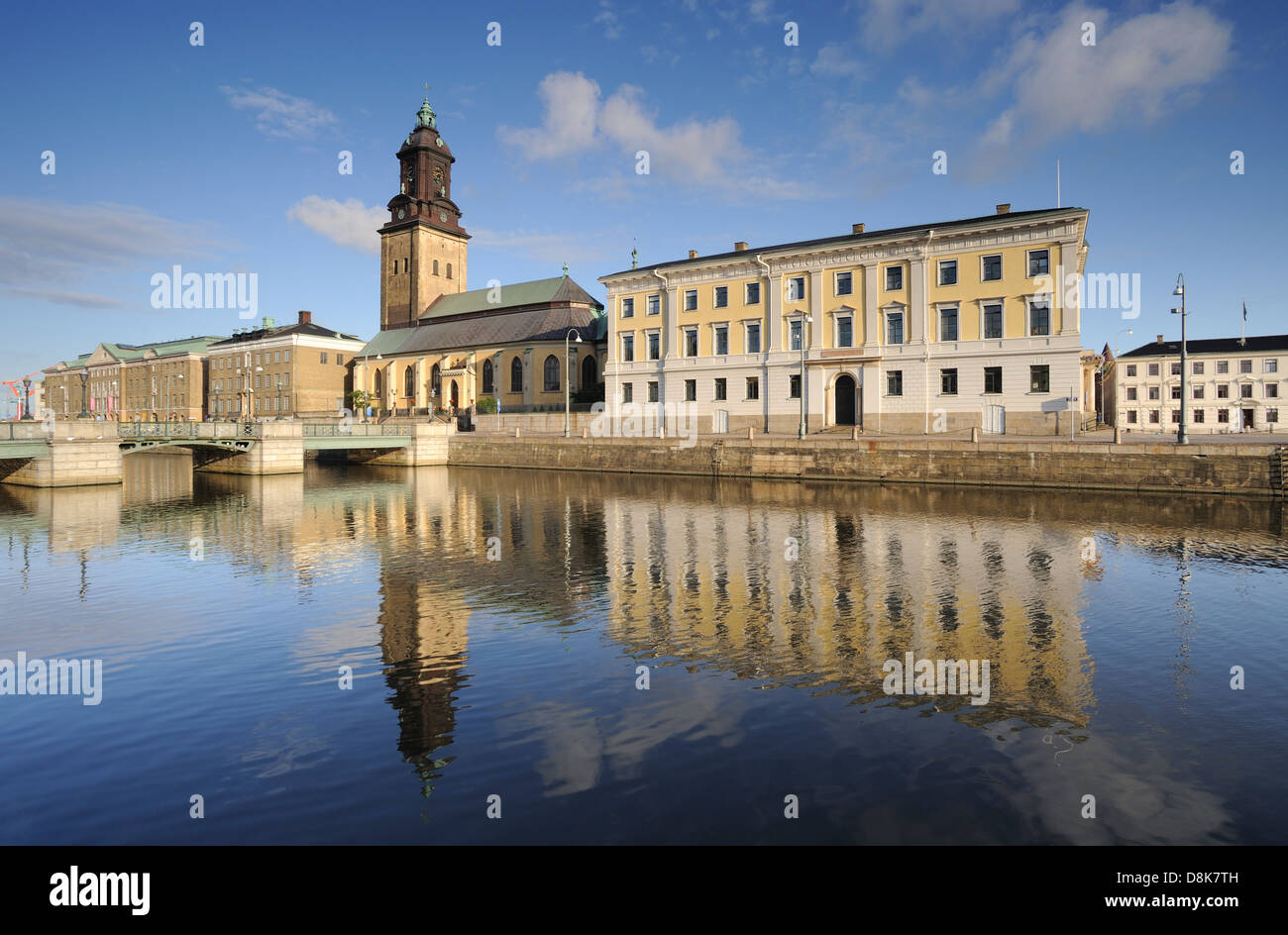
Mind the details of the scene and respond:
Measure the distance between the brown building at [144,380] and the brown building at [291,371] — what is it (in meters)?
10.8

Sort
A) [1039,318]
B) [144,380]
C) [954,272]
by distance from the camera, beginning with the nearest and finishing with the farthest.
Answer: [1039,318], [954,272], [144,380]

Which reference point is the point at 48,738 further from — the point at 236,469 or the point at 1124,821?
the point at 236,469

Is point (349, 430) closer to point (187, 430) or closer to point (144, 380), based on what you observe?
point (187, 430)

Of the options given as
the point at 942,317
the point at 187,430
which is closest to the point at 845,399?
the point at 942,317

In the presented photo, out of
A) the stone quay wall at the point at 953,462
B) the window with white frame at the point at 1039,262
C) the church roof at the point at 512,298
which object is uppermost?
the church roof at the point at 512,298

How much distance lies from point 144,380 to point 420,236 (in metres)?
72.3

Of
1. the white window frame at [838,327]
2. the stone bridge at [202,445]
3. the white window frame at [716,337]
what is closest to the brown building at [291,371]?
the stone bridge at [202,445]

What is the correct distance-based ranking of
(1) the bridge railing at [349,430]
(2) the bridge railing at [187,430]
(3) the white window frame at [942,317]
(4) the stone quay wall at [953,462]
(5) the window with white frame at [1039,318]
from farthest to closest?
1. (1) the bridge railing at [349,430]
2. (3) the white window frame at [942,317]
3. (2) the bridge railing at [187,430]
4. (5) the window with white frame at [1039,318]
5. (4) the stone quay wall at [953,462]

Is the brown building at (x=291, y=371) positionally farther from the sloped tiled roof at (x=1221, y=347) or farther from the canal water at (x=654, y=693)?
the sloped tiled roof at (x=1221, y=347)

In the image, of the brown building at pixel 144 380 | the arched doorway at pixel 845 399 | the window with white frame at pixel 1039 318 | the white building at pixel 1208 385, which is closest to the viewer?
the window with white frame at pixel 1039 318

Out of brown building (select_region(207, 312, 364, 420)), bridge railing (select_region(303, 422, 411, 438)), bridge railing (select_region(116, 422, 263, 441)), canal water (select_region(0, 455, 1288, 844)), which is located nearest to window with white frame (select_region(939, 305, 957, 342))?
canal water (select_region(0, 455, 1288, 844))

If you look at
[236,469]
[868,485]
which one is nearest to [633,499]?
[868,485]

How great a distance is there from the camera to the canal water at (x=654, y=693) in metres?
6.39

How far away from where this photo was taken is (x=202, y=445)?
45469 mm
